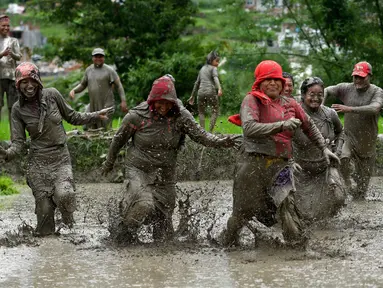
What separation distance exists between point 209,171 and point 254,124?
7004 mm

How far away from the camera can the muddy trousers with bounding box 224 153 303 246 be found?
8.30 meters

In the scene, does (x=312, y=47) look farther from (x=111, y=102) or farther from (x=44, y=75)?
(x=44, y=75)

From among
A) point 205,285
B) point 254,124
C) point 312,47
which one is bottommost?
point 205,285

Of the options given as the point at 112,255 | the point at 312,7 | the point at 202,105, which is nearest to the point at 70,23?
the point at 312,7

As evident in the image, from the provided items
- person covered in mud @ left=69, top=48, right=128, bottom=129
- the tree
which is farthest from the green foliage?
the tree

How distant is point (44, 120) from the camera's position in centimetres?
964

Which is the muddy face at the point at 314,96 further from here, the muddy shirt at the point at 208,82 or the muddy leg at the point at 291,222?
the muddy shirt at the point at 208,82

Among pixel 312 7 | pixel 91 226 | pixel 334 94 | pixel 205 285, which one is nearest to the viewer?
pixel 205 285

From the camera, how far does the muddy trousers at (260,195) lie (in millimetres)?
8297

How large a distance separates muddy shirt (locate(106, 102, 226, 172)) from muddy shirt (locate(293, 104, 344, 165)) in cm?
163

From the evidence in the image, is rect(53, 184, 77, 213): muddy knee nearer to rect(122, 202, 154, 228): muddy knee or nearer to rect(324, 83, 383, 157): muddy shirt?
rect(122, 202, 154, 228): muddy knee

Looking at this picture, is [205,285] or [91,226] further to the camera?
[91,226]

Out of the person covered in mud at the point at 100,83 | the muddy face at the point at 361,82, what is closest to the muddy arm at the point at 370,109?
the muddy face at the point at 361,82

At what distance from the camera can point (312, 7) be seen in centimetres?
2320
